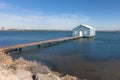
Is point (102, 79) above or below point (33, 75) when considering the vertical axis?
below

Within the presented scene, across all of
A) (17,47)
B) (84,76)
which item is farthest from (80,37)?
(84,76)

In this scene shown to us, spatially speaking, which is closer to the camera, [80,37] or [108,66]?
[108,66]

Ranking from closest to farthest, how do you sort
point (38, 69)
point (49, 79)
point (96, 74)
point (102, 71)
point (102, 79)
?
point (49, 79) < point (38, 69) < point (102, 79) < point (96, 74) < point (102, 71)

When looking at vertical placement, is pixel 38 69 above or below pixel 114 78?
above

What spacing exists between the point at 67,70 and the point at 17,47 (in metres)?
12.3

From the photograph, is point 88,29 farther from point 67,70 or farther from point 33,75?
point 33,75

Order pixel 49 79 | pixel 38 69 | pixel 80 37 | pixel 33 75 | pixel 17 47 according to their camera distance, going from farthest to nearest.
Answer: pixel 80 37
pixel 17 47
pixel 38 69
pixel 33 75
pixel 49 79

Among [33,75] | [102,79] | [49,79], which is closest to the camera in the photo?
[49,79]

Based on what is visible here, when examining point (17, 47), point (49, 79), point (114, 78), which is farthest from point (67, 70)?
point (17, 47)

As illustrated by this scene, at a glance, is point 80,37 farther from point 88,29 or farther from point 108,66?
point 108,66

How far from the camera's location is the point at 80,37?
49688 millimetres

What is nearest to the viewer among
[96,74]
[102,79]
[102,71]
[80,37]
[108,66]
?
[102,79]

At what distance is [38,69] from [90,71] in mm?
6246

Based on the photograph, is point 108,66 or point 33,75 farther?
point 108,66
